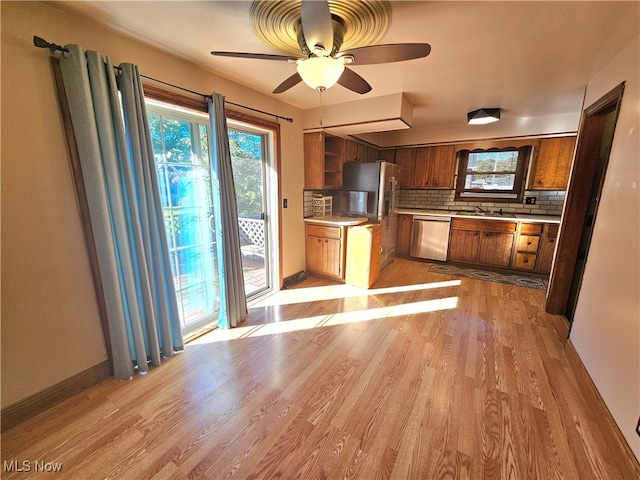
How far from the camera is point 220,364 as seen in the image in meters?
1.98

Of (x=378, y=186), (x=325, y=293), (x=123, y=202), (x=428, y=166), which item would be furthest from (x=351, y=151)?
(x=123, y=202)

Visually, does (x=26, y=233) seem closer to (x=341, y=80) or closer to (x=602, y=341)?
(x=341, y=80)

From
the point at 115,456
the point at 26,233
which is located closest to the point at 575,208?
the point at 115,456

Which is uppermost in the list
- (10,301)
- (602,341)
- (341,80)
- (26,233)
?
(341,80)

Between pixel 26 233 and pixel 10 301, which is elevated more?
pixel 26 233

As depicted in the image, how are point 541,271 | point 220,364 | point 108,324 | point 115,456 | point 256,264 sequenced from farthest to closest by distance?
point 541,271
point 256,264
point 220,364
point 108,324
point 115,456

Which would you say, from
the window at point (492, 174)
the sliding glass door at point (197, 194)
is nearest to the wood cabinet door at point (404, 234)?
the window at point (492, 174)

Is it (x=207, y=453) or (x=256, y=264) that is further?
(x=256, y=264)

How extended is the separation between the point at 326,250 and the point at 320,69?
98.6 inches

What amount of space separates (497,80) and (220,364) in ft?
11.1

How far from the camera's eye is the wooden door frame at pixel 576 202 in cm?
232

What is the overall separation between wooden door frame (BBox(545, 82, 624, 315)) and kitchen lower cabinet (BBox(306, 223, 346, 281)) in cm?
227

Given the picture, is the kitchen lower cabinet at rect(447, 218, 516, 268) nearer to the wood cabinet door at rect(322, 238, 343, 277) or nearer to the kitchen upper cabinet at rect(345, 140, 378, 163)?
the kitchen upper cabinet at rect(345, 140, 378, 163)

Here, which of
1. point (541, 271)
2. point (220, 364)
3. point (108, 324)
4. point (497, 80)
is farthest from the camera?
point (541, 271)
